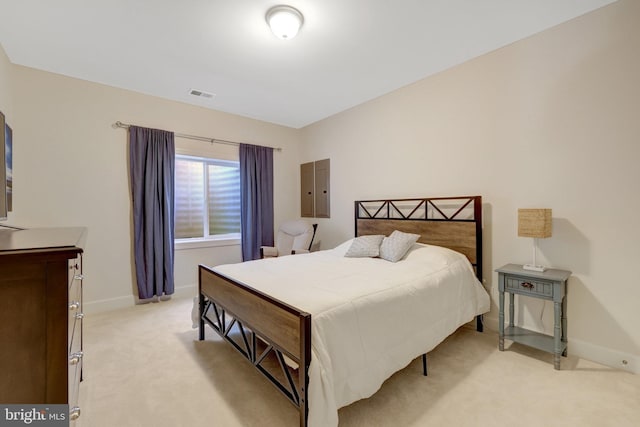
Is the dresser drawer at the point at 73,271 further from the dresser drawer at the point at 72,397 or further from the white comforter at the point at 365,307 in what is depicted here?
the white comforter at the point at 365,307

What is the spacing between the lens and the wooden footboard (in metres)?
1.44

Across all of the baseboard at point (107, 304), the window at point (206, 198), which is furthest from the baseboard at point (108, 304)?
the window at point (206, 198)

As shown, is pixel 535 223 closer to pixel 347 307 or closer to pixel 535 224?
pixel 535 224

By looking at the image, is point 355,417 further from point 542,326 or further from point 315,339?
point 542,326

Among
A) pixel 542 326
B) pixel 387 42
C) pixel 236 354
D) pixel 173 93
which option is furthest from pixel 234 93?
pixel 542 326

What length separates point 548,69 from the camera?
8.14ft

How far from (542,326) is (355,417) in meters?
2.03

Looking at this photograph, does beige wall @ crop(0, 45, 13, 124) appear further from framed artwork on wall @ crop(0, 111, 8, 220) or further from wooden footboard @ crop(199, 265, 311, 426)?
wooden footboard @ crop(199, 265, 311, 426)

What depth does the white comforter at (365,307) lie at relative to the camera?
1.47 meters

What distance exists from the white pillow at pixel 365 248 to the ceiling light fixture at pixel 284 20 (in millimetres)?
2139

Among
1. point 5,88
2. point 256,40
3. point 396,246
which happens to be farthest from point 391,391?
point 5,88

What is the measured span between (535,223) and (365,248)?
5.06 feet

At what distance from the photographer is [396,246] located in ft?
9.53

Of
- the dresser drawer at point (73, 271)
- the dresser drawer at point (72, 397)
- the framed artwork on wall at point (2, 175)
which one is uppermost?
the framed artwork on wall at point (2, 175)
